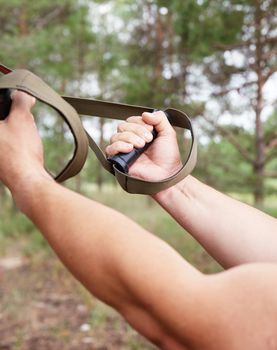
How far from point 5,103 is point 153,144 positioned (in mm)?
671

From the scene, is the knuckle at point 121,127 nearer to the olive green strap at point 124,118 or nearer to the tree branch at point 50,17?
the olive green strap at point 124,118

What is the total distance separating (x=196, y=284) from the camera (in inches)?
39.7

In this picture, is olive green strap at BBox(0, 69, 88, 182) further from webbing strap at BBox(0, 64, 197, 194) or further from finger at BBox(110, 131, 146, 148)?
finger at BBox(110, 131, 146, 148)

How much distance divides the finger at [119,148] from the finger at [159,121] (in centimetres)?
16

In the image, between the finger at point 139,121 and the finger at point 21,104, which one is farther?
the finger at point 139,121

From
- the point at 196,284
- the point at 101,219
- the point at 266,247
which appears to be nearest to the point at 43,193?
the point at 101,219

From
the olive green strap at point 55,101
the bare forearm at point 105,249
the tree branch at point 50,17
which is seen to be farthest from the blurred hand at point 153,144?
the tree branch at point 50,17

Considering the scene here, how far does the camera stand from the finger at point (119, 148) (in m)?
1.53

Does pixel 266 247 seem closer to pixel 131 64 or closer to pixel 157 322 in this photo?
pixel 157 322

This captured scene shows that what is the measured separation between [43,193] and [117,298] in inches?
11.2

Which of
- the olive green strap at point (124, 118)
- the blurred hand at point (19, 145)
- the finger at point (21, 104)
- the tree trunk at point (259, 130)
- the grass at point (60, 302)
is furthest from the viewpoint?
the tree trunk at point (259, 130)

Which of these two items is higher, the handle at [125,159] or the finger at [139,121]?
the finger at [139,121]

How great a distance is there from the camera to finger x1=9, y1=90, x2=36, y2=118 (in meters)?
1.23

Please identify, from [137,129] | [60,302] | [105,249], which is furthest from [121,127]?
[60,302]
